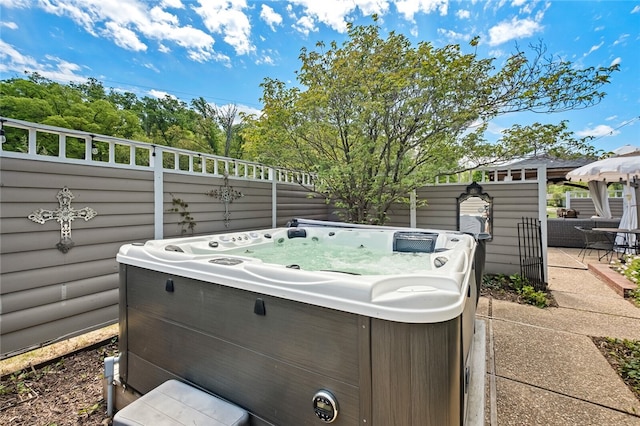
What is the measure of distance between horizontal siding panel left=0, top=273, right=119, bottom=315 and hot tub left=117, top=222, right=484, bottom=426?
Answer: 1102 mm

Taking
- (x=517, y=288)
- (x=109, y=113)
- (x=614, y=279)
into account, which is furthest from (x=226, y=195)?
(x=109, y=113)

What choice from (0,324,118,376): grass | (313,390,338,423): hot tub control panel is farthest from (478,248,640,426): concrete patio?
(0,324,118,376): grass

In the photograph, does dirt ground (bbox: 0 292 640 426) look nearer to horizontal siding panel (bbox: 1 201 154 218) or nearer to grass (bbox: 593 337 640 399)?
grass (bbox: 593 337 640 399)

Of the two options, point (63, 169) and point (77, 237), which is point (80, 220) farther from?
point (63, 169)

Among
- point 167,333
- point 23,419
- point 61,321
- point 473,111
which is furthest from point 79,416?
point 473,111

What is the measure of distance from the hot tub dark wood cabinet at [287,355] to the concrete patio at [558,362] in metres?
1.07

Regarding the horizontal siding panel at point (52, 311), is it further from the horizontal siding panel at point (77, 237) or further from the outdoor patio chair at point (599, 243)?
the outdoor patio chair at point (599, 243)

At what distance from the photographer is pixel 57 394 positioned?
6.33 ft

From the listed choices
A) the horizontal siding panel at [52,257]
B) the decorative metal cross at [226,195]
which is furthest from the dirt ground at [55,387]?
the decorative metal cross at [226,195]

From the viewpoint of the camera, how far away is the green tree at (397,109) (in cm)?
363

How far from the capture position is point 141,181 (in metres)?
3.05

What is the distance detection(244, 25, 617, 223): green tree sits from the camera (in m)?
3.63

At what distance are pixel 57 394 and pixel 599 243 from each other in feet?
28.5

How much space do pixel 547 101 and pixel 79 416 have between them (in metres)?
5.80
